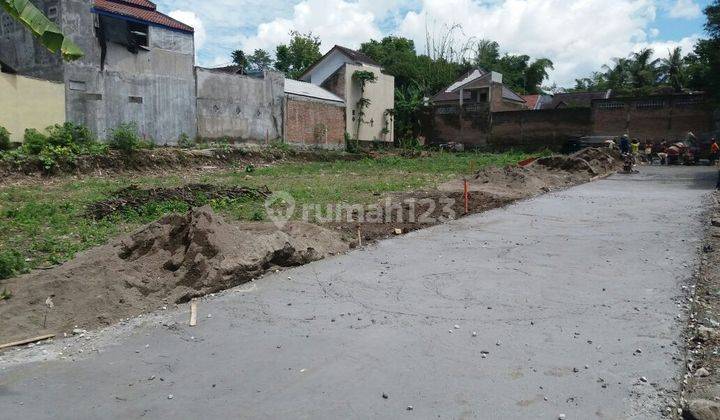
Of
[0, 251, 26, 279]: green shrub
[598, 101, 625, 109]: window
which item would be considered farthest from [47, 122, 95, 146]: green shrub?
[598, 101, 625, 109]: window

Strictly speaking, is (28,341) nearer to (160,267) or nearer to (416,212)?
(160,267)

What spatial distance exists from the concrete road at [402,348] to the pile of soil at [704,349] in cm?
13

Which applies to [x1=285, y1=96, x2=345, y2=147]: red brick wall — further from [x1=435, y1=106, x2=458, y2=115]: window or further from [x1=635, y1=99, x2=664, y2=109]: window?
[x1=635, y1=99, x2=664, y2=109]: window

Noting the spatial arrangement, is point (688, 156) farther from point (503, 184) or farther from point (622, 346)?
point (622, 346)

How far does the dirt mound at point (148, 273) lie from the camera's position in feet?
17.7

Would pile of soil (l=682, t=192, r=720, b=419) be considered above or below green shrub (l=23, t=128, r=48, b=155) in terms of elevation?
below

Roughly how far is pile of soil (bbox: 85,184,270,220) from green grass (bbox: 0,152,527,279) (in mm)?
286

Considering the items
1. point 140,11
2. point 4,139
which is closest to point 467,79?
point 140,11

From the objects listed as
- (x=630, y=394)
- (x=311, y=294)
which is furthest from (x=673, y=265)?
(x=311, y=294)

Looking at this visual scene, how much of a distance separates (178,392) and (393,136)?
126 ft

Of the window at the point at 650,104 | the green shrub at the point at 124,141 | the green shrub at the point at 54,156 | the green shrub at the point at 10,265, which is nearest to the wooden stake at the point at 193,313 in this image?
the green shrub at the point at 10,265

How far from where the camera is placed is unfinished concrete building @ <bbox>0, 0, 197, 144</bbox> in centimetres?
2109

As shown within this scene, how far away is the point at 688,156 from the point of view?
1069 inches

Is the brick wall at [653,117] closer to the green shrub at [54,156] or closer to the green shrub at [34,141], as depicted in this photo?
the green shrub at [54,156]
